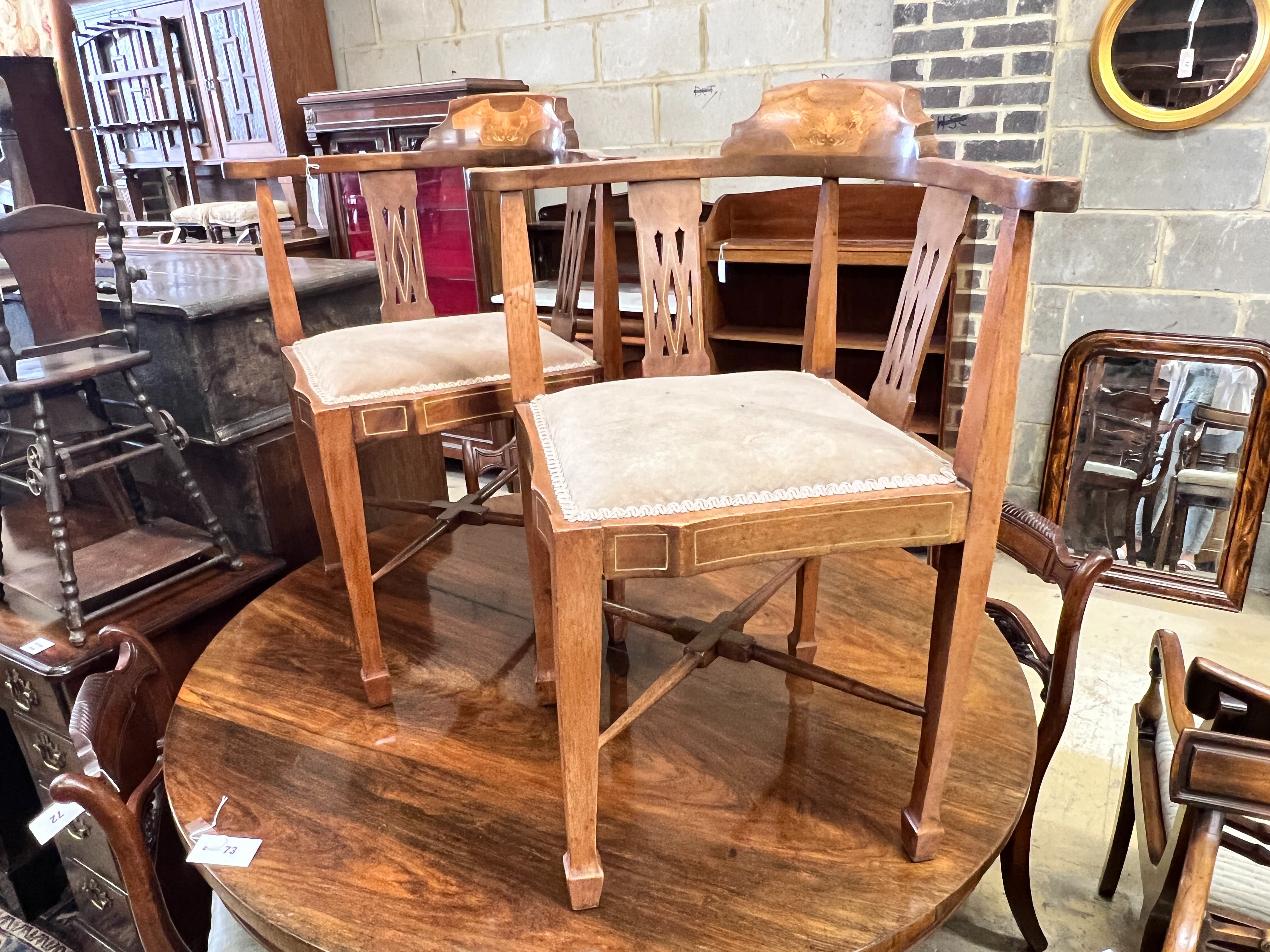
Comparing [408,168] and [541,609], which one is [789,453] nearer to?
[541,609]

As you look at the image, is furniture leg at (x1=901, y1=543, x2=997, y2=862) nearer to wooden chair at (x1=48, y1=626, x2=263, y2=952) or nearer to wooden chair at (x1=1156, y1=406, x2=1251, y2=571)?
wooden chair at (x1=48, y1=626, x2=263, y2=952)

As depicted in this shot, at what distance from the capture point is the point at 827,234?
1222 mm

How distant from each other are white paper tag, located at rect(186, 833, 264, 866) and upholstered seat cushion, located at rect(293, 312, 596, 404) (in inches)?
22.6

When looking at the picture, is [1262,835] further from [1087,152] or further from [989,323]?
[1087,152]

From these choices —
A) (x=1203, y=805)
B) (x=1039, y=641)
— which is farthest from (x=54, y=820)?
(x=1039, y=641)

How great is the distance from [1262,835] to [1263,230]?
1904mm

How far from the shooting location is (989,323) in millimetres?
831

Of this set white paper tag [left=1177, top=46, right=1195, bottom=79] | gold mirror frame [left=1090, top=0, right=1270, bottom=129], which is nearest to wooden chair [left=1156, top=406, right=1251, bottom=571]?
gold mirror frame [left=1090, top=0, right=1270, bottom=129]

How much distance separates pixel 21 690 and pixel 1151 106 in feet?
9.58

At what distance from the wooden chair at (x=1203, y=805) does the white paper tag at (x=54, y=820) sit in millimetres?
1181

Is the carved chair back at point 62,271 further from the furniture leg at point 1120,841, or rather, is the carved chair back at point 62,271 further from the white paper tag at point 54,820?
the furniture leg at point 1120,841

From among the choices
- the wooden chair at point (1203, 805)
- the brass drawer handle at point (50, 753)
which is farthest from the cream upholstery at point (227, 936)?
the wooden chair at point (1203, 805)

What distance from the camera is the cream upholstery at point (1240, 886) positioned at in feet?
3.28

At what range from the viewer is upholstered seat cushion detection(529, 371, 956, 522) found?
0.86m
